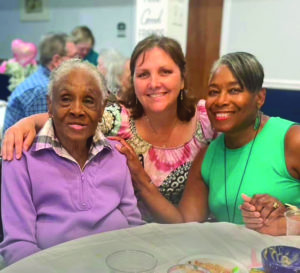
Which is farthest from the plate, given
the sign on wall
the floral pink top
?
the sign on wall

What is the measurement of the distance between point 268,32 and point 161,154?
280 centimetres

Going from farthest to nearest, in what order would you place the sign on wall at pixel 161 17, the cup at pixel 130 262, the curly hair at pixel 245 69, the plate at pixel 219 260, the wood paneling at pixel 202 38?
the wood paneling at pixel 202 38 < the sign on wall at pixel 161 17 < the curly hair at pixel 245 69 < the plate at pixel 219 260 < the cup at pixel 130 262

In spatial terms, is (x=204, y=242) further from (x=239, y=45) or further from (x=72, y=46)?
(x=239, y=45)

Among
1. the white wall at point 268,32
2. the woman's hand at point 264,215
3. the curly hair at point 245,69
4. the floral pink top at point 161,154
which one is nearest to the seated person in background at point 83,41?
the white wall at point 268,32

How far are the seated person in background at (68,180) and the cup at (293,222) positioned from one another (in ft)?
1.81

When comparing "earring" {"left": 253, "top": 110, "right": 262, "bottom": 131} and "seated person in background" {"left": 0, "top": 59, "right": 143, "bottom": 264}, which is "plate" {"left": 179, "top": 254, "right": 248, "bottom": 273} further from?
"earring" {"left": 253, "top": 110, "right": 262, "bottom": 131}

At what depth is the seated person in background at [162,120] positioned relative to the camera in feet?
6.16

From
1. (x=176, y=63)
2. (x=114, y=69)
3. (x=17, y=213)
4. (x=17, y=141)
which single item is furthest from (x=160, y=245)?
(x=114, y=69)

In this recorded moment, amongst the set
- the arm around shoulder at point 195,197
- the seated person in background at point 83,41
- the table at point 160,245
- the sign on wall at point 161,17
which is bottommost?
the arm around shoulder at point 195,197

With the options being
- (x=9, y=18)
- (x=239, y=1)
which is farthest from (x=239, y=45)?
(x=9, y=18)

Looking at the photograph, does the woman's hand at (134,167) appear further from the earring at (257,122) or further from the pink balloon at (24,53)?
the pink balloon at (24,53)

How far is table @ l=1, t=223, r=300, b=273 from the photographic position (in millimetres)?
996

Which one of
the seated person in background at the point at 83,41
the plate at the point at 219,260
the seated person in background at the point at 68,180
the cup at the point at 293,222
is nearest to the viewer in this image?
the plate at the point at 219,260

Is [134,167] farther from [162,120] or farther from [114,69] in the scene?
[114,69]
